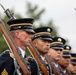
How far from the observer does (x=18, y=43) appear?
10.8 metres

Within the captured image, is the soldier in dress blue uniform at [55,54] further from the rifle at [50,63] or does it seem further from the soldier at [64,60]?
the soldier at [64,60]

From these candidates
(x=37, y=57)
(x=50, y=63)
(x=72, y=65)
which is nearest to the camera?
(x=37, y=57)

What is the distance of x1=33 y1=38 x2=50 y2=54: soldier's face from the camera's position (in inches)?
472

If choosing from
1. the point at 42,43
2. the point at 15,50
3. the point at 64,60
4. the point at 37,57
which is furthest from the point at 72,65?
the point at 15,50

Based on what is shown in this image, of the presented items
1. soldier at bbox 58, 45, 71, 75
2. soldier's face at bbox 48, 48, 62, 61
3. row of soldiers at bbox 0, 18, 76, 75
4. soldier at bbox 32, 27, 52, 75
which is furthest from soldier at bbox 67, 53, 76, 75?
soldier at bbox 32, 27, 52, 75

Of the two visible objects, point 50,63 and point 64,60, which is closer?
→ point 50,63

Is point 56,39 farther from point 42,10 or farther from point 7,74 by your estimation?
point 42,10

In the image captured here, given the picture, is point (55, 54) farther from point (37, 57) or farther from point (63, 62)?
point (63, 62)

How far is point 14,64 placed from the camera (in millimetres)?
10594

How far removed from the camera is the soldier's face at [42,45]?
12.0m

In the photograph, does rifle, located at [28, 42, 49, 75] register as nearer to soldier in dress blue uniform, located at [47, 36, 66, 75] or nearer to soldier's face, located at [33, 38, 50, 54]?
soldier's face, located at [33, 38, 50, 54]

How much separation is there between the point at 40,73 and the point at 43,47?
521 mm

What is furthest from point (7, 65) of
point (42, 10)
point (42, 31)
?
point (42, 10)

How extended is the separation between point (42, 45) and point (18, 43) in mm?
1302
